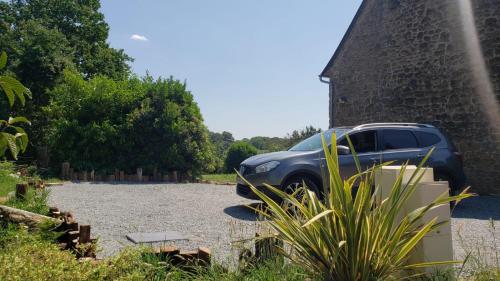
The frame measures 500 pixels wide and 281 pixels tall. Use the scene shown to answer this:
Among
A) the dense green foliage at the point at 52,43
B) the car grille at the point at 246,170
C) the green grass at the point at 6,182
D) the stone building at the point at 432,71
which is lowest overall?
the green grass at the point at 6,182

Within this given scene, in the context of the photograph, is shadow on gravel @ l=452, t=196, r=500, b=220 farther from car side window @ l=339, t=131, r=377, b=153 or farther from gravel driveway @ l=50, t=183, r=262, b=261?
gravel driveway @ l=50, t=183, r=262, b=261

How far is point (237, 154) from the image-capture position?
19.8 m

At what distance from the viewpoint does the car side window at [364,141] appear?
7.85 metres

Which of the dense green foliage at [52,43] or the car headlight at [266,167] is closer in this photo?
the car headlight at [266,167]

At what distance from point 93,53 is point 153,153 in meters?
17.3

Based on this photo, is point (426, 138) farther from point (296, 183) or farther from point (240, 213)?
point (240, 213)

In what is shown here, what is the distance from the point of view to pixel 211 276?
2803 mm

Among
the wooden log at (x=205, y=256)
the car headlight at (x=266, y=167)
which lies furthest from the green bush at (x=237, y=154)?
the wooden log at (x=205, y=256)

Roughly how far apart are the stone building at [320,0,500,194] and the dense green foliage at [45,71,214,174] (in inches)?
223

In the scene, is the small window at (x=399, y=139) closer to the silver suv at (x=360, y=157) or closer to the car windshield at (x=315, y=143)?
the silver suv at (x=360, y=157)

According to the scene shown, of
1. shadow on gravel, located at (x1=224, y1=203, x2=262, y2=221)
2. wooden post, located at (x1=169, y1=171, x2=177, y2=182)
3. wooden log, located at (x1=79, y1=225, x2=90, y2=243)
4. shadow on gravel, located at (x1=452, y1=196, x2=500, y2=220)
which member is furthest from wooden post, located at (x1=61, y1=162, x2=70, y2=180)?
shadow on gravel, located at (x1=452, y1=196, x2=500, y2=220)

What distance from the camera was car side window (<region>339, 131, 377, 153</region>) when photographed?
7848 mm

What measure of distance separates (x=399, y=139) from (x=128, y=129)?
333 inches

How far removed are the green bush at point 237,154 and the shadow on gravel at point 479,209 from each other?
10888 mm
